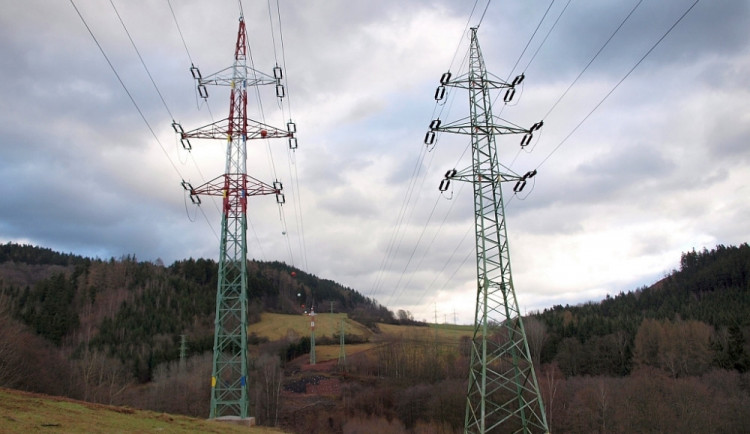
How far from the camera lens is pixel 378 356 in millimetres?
114625

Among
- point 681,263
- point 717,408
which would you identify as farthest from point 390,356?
point 681,263

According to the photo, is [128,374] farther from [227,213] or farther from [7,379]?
[227,213]

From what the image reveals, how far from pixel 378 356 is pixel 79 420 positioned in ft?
312

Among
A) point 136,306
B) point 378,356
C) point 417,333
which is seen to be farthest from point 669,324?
point 136,306

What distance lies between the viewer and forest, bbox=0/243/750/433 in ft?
206

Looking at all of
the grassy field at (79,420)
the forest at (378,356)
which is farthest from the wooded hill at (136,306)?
the grassy field at (79,420)

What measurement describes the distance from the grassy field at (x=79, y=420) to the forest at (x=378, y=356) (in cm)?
3288

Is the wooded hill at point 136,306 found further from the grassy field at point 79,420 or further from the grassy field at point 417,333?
the grassy field at point 79,420

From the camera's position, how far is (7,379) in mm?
53750

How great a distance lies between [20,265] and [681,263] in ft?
737

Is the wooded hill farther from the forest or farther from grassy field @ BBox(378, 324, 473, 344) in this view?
grassy field @ BBox(378, 324, 473, 344)

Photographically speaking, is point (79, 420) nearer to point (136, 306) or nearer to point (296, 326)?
point (296, 326)

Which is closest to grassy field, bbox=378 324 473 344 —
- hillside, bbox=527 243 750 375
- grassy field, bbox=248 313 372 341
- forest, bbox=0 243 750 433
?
forest, bbox=0 243 750 433

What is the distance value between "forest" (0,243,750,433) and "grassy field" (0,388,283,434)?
32.9 meters
